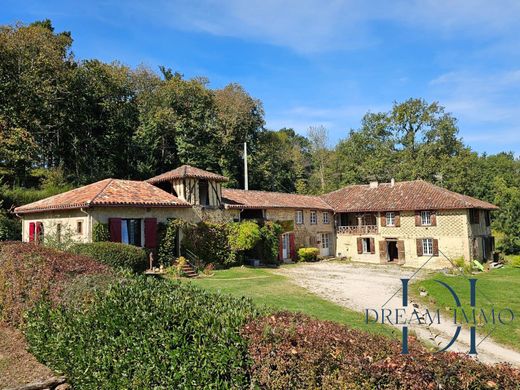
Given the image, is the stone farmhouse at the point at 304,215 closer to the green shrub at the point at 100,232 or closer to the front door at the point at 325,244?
the front door at the point at 325,244

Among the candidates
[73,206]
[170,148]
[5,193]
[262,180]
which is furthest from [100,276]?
[262,180]

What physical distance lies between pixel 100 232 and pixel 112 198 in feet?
6.20

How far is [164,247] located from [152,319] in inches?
686

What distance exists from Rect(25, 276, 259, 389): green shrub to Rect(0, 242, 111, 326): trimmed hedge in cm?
70

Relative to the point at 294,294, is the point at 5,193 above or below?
above

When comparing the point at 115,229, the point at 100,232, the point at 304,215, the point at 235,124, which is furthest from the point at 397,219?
the point at 100,232

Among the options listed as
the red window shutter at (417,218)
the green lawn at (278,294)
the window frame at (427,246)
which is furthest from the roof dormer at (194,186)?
the window frame at (427,246)

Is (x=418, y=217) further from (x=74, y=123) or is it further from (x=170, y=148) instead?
(x=74, y=123)

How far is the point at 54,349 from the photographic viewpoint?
7707 mm

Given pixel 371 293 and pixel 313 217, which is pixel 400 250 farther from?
pixel 371 293

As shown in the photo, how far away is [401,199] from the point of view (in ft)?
110

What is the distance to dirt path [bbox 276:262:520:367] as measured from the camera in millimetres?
9875

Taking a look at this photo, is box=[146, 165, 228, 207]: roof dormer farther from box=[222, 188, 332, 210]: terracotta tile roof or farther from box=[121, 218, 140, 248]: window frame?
box=[121, 218, 140, 248]: window frame

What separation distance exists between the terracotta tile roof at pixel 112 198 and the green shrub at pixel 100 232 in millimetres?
1136
